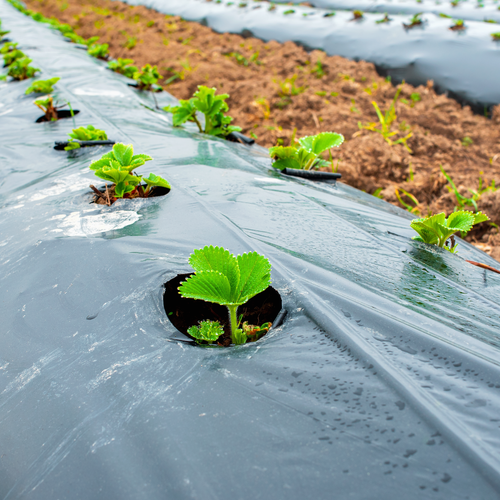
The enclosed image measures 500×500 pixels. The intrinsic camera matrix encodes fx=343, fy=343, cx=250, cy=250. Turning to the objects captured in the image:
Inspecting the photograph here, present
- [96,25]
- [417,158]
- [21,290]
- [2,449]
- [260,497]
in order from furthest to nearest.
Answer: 1. [96,25]
2. [417,158]
3. [21,290]
4. [2,449]
5. [260,497]

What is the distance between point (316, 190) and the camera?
1.49 m

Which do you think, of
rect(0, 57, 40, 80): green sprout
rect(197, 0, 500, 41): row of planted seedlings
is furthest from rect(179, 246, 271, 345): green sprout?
rect(197, 0, 500, 41): row of planted seedlings

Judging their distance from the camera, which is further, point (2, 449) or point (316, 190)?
point (316, 190)

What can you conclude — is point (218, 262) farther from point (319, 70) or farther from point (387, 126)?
point (319, 70)

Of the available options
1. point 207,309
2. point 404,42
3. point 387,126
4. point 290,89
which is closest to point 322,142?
point 207,309

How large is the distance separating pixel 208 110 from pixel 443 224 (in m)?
1.51

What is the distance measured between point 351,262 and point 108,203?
858 millimetres

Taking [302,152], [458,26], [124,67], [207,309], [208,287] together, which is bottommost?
[207,309]

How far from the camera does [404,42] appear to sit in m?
3.90

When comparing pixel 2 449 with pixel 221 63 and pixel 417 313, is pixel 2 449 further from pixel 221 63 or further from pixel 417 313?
pixel 221 63

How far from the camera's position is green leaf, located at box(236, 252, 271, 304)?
76 cm

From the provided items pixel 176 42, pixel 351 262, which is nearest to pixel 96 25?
pixel 176 42

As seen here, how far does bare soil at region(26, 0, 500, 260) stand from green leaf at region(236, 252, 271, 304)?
59.8 inches

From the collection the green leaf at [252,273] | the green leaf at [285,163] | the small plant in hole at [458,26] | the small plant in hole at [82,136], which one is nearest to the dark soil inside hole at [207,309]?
the green leaf at [252,273]
